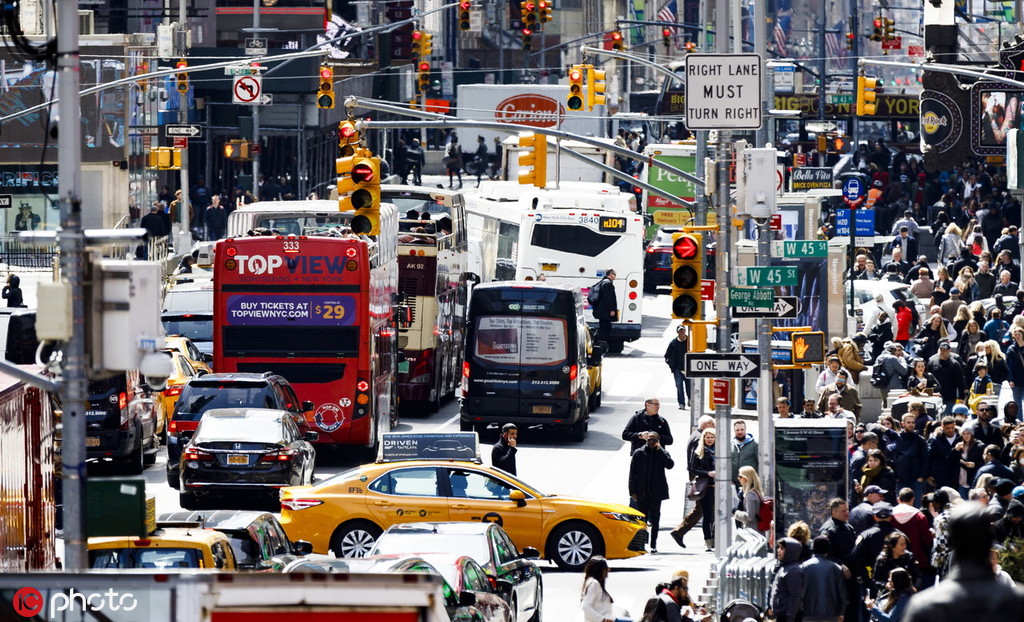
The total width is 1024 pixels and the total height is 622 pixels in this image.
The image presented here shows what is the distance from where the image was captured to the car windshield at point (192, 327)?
31.8 m

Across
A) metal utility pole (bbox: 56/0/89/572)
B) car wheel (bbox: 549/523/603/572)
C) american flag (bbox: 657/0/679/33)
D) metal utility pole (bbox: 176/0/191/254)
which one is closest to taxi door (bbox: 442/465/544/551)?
car wheel (bbox: 549/523/603/572)

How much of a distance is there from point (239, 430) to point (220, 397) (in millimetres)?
1657

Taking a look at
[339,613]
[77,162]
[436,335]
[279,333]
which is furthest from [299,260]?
[339,613]

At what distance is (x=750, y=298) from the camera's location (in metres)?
18.3

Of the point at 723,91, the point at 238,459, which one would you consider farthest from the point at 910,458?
the point at 238,459

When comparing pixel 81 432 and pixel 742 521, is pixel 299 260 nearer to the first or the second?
pixel 742 521

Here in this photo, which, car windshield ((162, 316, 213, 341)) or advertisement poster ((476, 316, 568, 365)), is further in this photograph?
car windshield ((162, 316, 213, 341))

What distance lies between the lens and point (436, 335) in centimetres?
3284

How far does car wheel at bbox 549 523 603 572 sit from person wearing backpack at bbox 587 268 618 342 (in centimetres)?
1939

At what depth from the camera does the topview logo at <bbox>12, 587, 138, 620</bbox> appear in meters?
7.54

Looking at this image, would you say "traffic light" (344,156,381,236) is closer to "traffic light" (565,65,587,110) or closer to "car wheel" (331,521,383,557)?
"car wheel" (331,521,383,557)

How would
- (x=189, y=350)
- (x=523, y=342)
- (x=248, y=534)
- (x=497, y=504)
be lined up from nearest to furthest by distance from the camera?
(x=248, y=534)
(x=497, y=504)
(x=189, y=350)
(x=523, y=342)

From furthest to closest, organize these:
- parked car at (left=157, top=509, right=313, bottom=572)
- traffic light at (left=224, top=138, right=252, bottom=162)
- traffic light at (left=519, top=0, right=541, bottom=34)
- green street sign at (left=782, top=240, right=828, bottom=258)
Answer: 1. traffic light at (left=224, top=138, right=252, bottom=162)
2. traffic light at (left=519, top=0, right=541, bottom=34)
3. green street sign at (left=782, top=240, right=828, bottom=258)
4. parked car at (left=157, top=509, right=313, bottom=572)

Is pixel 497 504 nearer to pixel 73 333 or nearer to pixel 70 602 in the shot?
pixel 73 333
